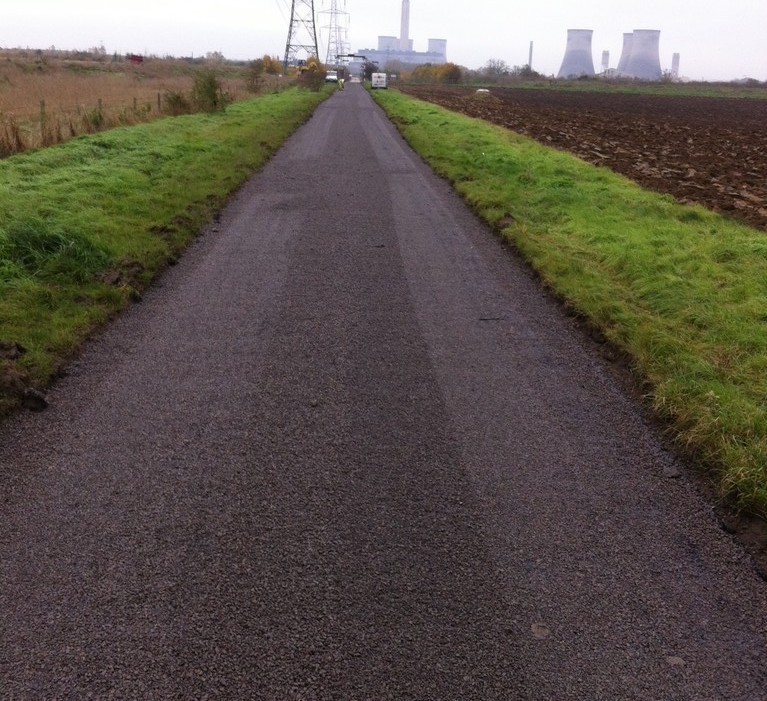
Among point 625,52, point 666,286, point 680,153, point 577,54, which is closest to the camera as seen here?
point 666,286

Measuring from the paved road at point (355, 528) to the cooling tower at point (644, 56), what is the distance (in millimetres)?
172498

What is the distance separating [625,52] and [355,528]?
193 meters

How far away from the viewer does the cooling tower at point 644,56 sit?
157 metres

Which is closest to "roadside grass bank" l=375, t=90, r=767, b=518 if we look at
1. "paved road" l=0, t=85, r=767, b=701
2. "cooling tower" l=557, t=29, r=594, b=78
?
"paved road" l=0, t=85, r=767, b=701

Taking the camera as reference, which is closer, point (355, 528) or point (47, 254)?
point (355, 528)

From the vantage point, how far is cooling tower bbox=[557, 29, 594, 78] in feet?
509

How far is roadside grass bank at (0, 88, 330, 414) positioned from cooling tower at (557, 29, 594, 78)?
157365 mm

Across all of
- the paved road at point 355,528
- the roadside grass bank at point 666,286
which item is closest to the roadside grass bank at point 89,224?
the paved road at point 355,528

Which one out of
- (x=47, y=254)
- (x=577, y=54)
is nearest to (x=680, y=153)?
(x=47, y=254)

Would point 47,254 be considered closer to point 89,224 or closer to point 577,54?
point 89,224

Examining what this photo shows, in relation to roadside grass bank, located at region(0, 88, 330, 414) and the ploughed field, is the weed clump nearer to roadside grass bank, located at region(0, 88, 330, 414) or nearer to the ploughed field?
roadside grass bank, located at region(0, 88, 330, 414)

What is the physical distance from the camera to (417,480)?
3.95 meters

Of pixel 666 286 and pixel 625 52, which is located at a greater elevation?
pixel 625 52

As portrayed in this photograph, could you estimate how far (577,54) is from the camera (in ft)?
515
